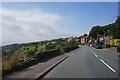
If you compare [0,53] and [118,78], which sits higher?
[0,53]

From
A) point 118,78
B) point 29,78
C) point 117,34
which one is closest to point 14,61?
point 29,78

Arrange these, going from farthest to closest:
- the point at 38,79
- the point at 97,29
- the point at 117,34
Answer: the point at 97,29
the point at 117,34
the point at 38,79

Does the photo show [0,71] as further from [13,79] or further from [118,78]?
[118,78]

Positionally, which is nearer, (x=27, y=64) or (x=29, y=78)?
(x=29, y=78)

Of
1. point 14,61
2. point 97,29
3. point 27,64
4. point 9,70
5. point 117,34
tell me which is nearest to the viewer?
point 9,70

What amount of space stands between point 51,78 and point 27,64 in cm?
485

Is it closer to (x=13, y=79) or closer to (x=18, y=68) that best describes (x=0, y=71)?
(x=13, y=79)

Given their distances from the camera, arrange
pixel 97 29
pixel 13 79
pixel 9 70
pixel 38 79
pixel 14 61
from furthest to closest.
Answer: pixel 97 29 < pixel 14 61 < pixel 9 70 < pixel 38 79 < pixel 13 79

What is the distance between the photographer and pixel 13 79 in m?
12.0

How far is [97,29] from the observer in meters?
200

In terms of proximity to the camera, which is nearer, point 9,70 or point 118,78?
point 118,78

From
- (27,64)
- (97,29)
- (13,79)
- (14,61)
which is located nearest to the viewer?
(13,79)

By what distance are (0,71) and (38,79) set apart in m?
1.82

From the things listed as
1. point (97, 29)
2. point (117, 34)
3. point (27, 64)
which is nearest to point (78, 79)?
point (27, 64)
